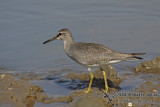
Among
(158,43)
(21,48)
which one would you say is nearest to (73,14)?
(21,48)

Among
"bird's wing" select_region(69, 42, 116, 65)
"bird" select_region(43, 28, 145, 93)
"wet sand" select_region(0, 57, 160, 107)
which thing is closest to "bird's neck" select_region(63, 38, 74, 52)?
"bird" select_region(43, 28, 145, 93)

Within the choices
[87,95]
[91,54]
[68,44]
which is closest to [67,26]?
[68,44]

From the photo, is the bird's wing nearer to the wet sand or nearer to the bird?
the bird

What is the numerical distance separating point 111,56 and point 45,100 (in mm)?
1912

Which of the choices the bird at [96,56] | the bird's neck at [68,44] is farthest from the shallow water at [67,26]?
the bird at [96,56]

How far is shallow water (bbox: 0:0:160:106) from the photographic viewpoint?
1082cm

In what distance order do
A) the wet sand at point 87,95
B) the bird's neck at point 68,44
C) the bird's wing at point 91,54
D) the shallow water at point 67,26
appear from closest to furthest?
1. the wet sand at point 87,95
2. the bird's wing at point 91,54
3. the bird's neck at point 68,44
4. the shallow water at point 67,26

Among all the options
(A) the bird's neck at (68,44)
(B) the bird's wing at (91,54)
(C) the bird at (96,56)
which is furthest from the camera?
(A) the bird's neck at (68,44)

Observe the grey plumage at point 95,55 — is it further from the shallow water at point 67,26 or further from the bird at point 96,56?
the shallow water at point 67,26

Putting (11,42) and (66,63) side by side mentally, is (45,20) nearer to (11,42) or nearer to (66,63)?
(11,42)

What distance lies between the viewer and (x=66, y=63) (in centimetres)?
1068

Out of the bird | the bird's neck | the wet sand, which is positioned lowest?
the wet sand

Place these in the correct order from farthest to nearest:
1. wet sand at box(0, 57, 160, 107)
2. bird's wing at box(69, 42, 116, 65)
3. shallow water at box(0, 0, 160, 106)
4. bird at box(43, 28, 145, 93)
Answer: shallow water at box(0, 0, 160, 106)
bird's wing at box(69, 42, 116, 65)
bird at box(43, 28, 145, 93)
wet sand at box(0, 57, 160, 107)

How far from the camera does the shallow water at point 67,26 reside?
10820mm
